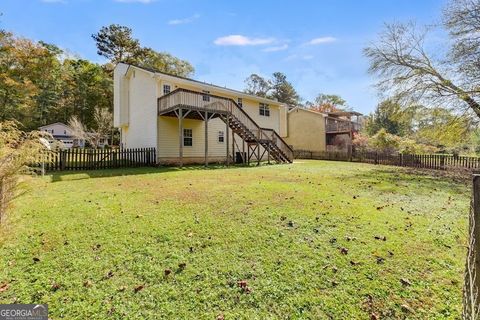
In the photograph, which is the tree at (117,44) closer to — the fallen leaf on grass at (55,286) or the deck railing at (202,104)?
the deck railing at (202,104)

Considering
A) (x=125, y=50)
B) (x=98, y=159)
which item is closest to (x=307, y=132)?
(x=98, y=159)

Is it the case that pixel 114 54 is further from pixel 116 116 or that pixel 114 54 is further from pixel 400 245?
pixel 400 245

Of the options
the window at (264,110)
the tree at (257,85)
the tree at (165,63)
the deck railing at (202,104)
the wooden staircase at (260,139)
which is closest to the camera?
the deck railing at (202,104)

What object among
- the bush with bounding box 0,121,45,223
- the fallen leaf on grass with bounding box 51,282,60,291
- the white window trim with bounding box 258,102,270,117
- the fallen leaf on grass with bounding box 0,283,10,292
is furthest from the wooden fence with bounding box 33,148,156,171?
the white window trim with bounding box 258,102,270,117

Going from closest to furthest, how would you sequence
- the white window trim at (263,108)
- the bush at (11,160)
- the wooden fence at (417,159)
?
the bush at (11,160)
the wooden fence at (417,159)
the white window trim at (263,108)

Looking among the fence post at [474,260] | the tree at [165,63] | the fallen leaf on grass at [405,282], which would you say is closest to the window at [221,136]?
the fallen leaf on grass at [405,282]

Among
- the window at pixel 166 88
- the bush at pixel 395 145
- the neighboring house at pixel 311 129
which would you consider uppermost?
the window at pixel 166 88

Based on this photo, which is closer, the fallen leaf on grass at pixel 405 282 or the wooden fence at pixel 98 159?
the fallen leaf on grass at pixel 405 282

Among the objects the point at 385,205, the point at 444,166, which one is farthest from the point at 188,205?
the point at 444,166

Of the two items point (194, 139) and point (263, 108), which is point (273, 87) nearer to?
point (263, 108)

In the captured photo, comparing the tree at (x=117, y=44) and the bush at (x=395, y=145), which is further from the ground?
the tree at (x=117, y=44)

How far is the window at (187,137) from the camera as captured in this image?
18.1 meters

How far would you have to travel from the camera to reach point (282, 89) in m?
54.6

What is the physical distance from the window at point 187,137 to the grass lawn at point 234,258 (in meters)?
11.6
